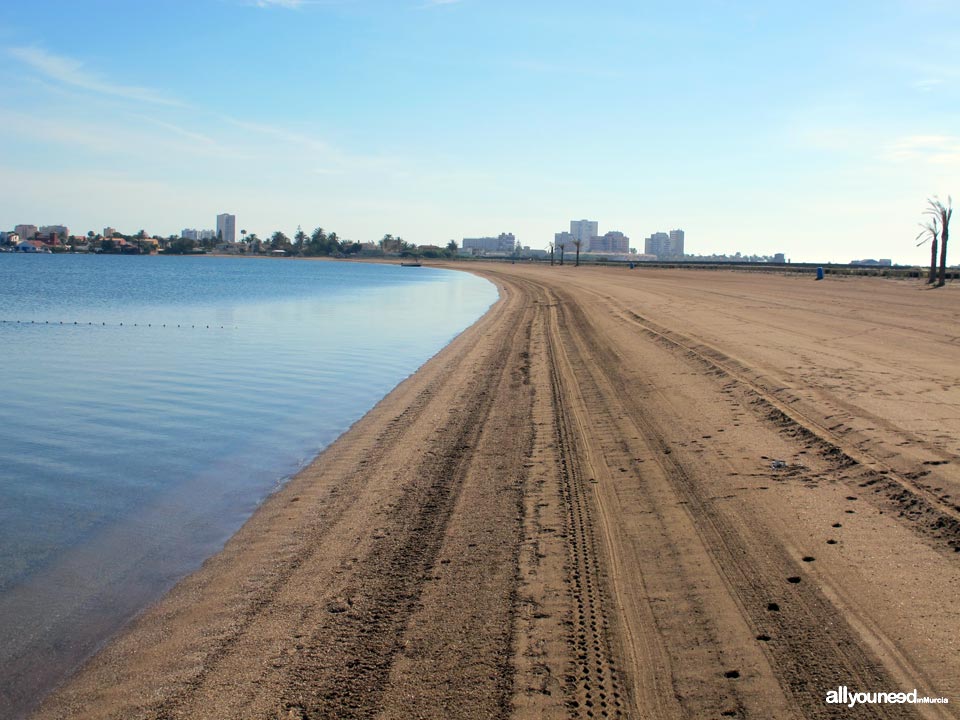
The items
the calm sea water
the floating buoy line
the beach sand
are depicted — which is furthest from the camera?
the floating buoy line

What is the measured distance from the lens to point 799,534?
5496 millimetres

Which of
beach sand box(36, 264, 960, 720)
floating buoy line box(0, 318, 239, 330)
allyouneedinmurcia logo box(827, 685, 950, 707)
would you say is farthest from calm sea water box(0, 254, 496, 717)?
allyouneedinmurcia logo box(827, 685, 950, 707)

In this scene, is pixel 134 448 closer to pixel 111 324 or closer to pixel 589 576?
pixel 589 576

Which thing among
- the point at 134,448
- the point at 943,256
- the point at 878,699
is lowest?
the point at 134,448

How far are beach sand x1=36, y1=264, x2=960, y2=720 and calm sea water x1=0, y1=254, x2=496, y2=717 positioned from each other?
1.46 ft

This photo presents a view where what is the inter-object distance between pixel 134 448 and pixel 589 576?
6739 millimetres

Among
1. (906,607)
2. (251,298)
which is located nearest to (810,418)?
(906,607)

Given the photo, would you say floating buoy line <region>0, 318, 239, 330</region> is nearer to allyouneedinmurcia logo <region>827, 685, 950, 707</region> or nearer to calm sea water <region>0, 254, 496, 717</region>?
calm sea water <region>0, 254, 496, 717</region>

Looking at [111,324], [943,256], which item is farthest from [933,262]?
[111,324]

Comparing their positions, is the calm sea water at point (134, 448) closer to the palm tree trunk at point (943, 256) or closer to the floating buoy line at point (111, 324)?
the floating buoy line at point (111, 324)

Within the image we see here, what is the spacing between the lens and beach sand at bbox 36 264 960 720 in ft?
12.0

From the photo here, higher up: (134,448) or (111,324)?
(111,324)

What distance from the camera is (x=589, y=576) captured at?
486 centimetres

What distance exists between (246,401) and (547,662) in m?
9.79
